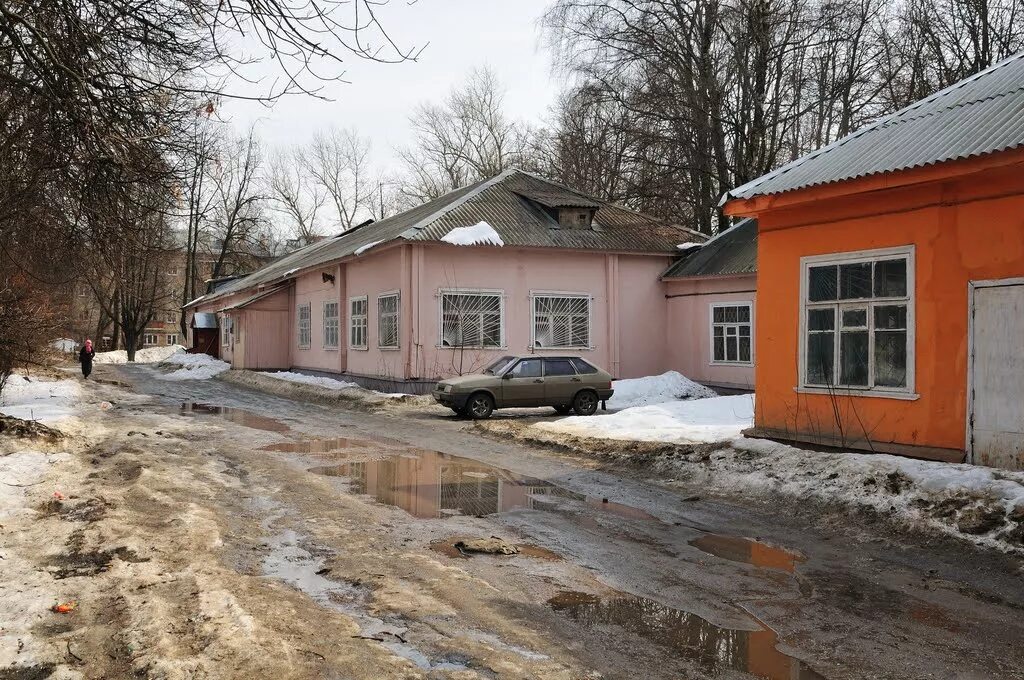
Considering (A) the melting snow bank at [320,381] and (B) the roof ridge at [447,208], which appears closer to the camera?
(B) the roof ridge at [447,208]

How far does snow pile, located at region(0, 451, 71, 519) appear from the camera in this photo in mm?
7754

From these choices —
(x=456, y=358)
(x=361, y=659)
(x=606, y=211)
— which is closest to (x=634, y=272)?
(x=606, y=211)

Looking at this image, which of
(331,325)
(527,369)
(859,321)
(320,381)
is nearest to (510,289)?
(527,369)

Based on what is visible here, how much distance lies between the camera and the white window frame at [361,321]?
2533 cm

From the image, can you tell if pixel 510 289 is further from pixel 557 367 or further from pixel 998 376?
pixel 998 376

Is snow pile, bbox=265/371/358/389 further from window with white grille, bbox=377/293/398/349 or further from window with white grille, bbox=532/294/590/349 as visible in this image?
window with white grille, bbox=532/294/590/349

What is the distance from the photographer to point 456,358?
2258 centimetres

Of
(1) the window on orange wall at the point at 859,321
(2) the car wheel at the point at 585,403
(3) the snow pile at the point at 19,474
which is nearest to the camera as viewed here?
(3) the snow pile at the point at 19,474

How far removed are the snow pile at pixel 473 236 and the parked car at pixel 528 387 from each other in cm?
476

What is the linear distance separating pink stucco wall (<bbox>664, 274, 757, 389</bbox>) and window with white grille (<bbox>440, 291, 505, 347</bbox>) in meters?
5.67

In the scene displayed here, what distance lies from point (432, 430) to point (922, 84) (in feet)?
69.6

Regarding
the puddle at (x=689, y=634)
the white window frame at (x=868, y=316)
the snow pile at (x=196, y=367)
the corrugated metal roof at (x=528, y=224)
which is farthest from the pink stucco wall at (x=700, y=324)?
the snow pile at (x=196, y=367)

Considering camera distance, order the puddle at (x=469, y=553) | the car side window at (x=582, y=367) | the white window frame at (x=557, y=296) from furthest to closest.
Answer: the white window frame at (x=557, y=296), the car side window at (x=582, y=367), the puddle at (x=469, y=553)

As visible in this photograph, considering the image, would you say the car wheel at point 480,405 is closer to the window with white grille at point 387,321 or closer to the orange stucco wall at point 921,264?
the window with white grille at point 387,321
